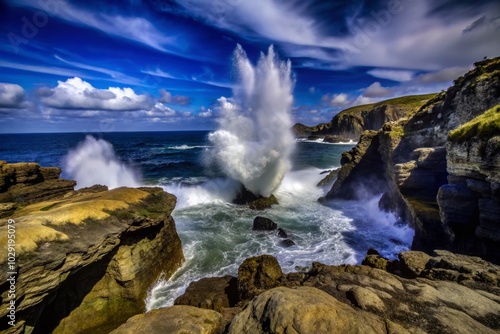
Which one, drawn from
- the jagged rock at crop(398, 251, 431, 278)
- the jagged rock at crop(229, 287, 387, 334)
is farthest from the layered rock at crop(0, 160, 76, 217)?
the jagged rock at crop(398, 251, 431, 278)

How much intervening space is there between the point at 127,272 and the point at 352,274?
9.40 metres

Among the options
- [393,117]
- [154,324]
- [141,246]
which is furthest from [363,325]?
[393,117]

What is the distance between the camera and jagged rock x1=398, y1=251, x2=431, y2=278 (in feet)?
29.2

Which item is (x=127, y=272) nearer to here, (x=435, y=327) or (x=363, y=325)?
(x=363, y=325)

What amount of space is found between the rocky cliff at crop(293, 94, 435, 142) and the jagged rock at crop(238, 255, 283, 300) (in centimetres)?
8825

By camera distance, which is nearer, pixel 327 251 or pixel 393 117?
pixel 327 251

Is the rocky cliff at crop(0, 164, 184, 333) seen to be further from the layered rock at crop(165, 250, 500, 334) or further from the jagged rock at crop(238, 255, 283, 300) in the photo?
the layered rock at crop(165, 250, 500, 334)

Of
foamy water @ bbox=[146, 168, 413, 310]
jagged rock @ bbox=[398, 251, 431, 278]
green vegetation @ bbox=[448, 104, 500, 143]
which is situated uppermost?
green vegetation @ bbox=[448, 104, 500, 143]

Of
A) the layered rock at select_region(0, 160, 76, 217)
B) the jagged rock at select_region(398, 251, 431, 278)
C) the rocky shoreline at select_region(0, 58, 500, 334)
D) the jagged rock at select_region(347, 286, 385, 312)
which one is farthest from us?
the layered rock at select_region(0, 160, 76, 217)

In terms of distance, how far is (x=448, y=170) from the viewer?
1308cm

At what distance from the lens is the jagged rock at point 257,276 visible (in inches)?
378

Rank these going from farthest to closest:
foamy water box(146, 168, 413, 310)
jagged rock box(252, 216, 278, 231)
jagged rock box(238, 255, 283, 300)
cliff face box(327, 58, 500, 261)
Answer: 1. jagged rock box(252, 216, 278, 231)
2. foamy water box(146, 168, 413, 310)
3. cliff face box(327, 58, 500, 261)
4. jagged rock box(238, 255, 283, 300)

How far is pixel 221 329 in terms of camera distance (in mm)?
6633

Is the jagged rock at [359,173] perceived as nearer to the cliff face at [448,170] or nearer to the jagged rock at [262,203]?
the cliff face at [448,170]
